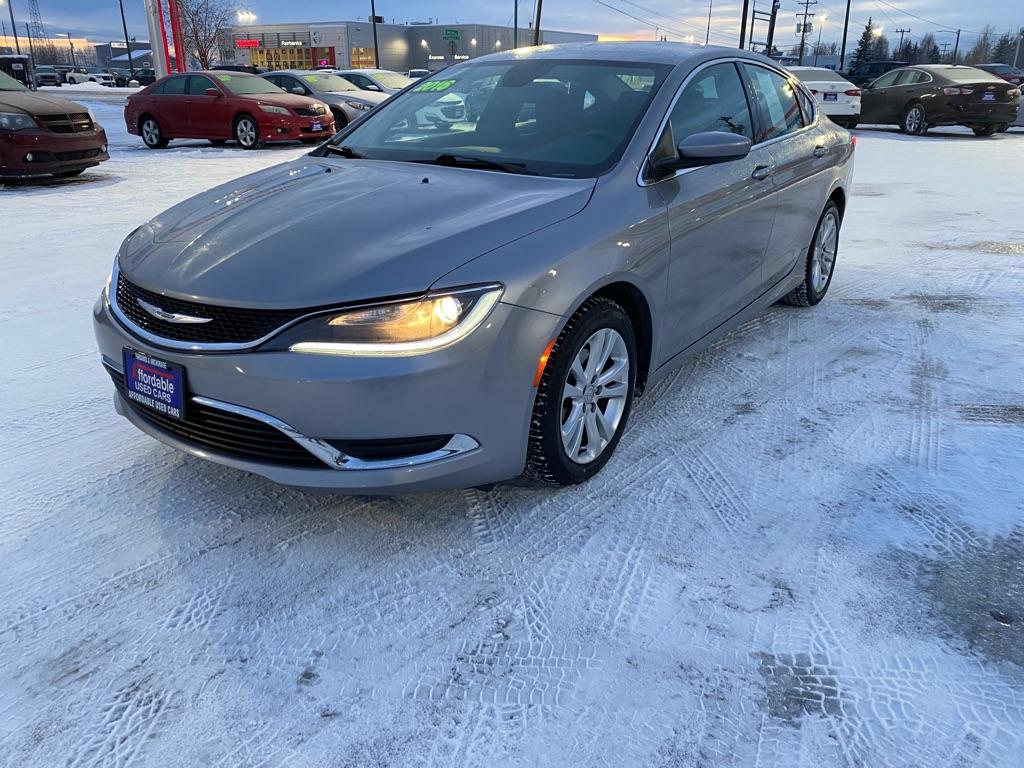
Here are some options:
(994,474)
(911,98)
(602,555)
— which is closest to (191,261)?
(602,555)

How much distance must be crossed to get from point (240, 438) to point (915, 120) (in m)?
19.4

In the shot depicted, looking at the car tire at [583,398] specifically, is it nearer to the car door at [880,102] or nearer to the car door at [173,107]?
the car door at [173,107]

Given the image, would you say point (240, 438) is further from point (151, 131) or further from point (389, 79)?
point (389, 79)

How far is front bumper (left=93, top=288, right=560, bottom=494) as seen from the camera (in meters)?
2.30

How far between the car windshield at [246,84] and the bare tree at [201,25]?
31344 mm

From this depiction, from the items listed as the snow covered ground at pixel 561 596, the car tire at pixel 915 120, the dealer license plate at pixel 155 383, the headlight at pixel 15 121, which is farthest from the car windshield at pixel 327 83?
the dealer license plate at pixel 155 383

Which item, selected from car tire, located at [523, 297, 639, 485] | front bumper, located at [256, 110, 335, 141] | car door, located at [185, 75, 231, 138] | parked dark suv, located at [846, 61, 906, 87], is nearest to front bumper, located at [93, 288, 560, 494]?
car tire, located at [523, 297, 639, 485]

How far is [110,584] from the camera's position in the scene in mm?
2434

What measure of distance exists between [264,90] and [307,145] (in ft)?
4.05

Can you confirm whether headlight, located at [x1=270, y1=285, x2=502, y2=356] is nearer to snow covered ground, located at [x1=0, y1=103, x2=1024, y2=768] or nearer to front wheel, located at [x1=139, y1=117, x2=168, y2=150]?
snow covered ground, located at [x1=0, y1=103, x2=1024, y2=768]

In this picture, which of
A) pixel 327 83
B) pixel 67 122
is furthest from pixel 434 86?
pixel 327 83

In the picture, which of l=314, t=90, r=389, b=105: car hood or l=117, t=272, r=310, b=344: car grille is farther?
l=314, t=90, r=389, b=105: car hood

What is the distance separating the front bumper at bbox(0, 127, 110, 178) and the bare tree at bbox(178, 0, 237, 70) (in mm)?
36400

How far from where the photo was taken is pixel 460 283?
2.37 metres
